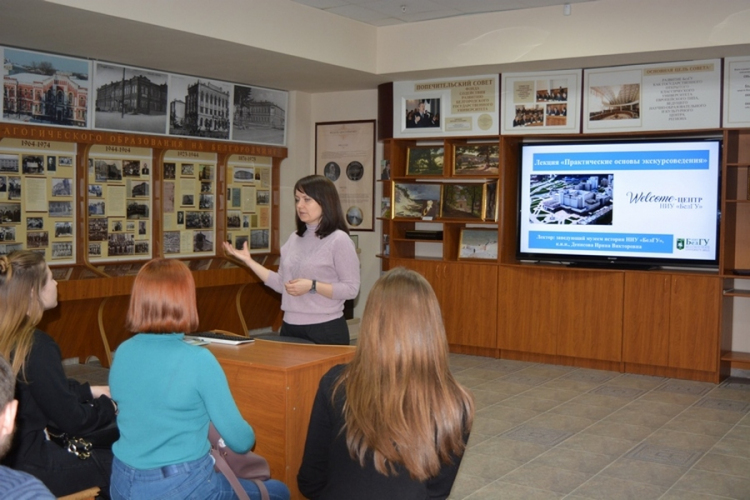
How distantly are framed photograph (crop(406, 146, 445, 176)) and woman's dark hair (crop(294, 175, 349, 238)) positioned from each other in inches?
157

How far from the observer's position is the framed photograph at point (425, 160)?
26.0 feet

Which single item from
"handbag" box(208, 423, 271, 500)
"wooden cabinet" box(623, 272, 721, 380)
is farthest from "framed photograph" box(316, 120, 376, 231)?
"handbag" box(208, 423, 271, 500)

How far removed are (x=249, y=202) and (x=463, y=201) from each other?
7.98 ft

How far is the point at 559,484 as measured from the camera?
4.28 metres

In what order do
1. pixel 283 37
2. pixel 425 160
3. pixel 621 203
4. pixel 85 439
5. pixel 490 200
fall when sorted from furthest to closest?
pixel 425 160, pixel 490 200, pixel 621 203, pixel 283 37, pixel 85 439

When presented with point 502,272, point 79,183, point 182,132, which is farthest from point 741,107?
point 79,183

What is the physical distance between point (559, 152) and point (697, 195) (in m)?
1.29

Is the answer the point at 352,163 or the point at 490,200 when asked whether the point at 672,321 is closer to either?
the point at 490,200

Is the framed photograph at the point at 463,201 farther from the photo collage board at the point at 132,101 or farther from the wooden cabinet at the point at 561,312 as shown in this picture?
the photo collage board at the point at 132,101

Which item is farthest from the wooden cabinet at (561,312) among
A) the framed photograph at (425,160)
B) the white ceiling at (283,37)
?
the white ceiling at (283,37)

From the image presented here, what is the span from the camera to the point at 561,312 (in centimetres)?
728

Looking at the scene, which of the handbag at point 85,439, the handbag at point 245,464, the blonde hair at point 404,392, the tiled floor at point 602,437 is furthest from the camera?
the tiled floor at point 602,437

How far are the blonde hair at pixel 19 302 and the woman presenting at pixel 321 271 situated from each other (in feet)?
4.28

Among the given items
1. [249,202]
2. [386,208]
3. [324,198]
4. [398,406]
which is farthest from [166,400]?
[249,202]
